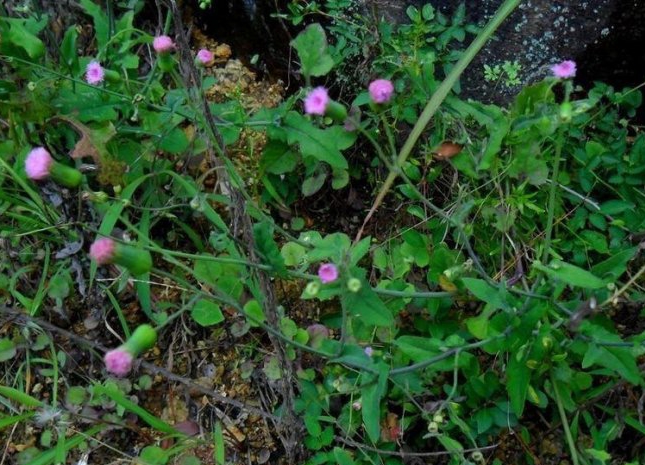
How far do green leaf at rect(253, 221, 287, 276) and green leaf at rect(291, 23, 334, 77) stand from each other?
46 centimetres

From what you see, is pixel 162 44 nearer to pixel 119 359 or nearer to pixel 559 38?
pixel 119 359

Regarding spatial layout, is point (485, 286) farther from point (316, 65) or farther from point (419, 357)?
point (316, 65)

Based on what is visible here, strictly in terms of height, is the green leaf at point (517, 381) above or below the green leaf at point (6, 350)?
above

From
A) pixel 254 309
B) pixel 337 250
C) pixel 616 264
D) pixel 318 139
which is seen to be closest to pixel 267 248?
pixel 337 250

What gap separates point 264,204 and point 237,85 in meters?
0.40

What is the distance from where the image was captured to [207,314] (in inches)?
55.2

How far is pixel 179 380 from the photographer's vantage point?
144 cm

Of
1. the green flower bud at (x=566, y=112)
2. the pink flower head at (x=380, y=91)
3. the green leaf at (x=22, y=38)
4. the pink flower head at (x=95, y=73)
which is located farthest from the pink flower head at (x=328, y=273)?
the green leaf at (x=22, y=38)

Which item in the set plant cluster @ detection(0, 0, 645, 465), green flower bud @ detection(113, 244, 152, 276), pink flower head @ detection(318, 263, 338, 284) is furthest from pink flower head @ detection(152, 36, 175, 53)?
pink flower head @ detection(318, 263, 338, 284)

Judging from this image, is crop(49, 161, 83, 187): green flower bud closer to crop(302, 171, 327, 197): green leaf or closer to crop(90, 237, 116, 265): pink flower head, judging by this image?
crop(90, 237, 116, 265): pink flower head

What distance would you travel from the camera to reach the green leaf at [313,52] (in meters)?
1.44

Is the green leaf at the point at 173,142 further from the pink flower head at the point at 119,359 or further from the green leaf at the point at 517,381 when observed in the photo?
the green leaf at the point at 517,381

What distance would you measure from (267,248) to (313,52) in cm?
53

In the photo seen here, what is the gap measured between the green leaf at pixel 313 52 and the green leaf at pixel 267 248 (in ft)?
1.52
